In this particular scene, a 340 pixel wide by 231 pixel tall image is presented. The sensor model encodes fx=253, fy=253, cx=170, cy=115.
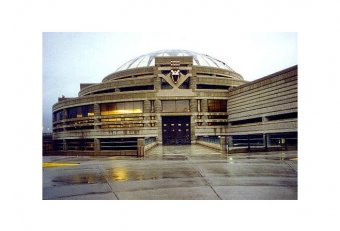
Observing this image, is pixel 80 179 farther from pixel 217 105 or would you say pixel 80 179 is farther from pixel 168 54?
pixel 168 54

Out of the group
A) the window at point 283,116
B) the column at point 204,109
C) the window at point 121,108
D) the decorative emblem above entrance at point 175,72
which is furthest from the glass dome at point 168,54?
the window at point 283,116

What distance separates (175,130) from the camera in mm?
34844

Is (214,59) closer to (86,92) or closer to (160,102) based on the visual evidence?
(160,102)

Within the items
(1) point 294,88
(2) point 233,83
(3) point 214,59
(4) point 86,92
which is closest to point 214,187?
(1) point 294,88

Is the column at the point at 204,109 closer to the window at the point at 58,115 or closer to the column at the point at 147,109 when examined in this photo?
the column at the point at 147,109

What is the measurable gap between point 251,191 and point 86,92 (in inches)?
1501

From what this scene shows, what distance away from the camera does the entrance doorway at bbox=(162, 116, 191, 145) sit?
3481cm

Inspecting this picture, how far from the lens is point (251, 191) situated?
791 cm

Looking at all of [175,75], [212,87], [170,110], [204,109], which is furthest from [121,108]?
[212,87]

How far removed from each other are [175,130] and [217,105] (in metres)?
6.84

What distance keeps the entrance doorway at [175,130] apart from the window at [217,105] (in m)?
3.47

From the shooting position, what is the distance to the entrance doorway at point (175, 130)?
34812 mm

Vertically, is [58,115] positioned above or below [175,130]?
above

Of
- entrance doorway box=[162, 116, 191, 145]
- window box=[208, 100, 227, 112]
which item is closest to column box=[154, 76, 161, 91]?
entrance doorway box=[162, 116, 191, 145]
